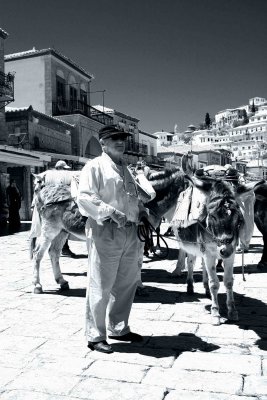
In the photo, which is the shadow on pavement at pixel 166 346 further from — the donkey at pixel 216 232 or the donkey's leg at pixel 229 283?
the donkey's leg at pixel 229 283

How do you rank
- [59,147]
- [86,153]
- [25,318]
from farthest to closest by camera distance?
[86,153], [59,147], [25,318]

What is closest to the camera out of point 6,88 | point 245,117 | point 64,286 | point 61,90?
point 64,286

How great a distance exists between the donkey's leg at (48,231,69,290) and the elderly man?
2.33 meters

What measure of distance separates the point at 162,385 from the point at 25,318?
2.24 m

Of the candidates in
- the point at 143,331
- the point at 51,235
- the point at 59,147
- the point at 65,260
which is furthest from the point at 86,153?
the point at 143,331

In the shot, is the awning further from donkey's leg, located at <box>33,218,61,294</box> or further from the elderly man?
the elderly man

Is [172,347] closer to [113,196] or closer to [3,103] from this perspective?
[113,196]

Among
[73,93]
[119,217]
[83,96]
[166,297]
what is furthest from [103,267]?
→ [83,96]

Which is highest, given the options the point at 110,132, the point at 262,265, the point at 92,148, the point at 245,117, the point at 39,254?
the point at 245,117

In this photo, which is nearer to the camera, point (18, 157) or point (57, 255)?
point (57, 255)

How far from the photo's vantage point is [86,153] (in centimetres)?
2952

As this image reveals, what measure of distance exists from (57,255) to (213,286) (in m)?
2.74

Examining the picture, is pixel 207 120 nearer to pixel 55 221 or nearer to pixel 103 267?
pixel 55 221

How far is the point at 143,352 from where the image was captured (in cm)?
373
